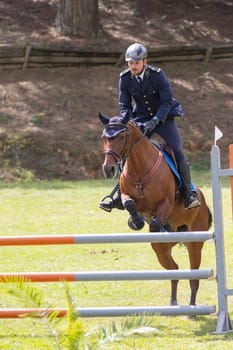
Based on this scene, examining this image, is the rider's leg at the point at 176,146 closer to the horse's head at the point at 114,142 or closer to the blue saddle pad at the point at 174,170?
the blue saddle pad at the point at 174,170

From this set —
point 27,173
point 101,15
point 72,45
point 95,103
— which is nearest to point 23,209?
point 27,173

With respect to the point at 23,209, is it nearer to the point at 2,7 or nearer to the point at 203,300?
the point at 203,300

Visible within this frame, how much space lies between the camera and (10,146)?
22234 millimetres

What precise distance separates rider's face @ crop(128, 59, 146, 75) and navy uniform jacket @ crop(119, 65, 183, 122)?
133 millimetres

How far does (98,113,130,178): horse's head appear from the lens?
333 inches

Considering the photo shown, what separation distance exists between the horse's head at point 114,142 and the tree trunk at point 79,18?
1855cm

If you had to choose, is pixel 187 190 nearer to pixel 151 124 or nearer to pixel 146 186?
pixel 146 186

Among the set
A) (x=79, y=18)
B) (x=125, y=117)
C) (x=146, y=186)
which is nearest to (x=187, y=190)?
(x=146, y=186)

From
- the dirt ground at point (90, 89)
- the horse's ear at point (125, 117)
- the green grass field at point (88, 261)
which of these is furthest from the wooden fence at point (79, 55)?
the horse's ear at point (125, 117)

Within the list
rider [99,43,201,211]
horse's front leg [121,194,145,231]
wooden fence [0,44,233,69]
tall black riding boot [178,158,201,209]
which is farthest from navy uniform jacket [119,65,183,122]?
wooden fence [0,44,233,69]

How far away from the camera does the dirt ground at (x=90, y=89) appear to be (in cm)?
2231

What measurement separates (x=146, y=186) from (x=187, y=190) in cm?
55

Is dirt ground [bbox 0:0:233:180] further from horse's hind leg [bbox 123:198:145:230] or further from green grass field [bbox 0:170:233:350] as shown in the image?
horse's hind leg [bbox 123:198:145:230]

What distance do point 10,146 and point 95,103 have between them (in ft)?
11.1
